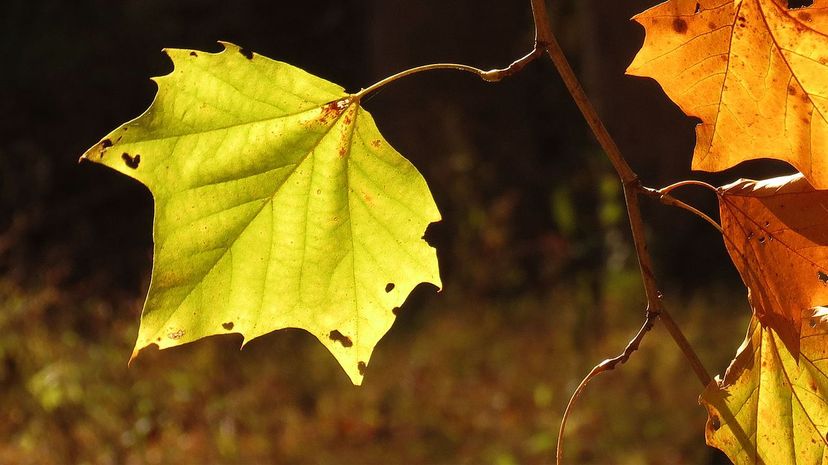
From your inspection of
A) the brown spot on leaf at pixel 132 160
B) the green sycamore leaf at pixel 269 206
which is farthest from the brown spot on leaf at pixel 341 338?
the brown spot on leaf at pixel 132 160

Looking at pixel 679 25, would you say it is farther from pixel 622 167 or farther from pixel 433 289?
pixel 433 289

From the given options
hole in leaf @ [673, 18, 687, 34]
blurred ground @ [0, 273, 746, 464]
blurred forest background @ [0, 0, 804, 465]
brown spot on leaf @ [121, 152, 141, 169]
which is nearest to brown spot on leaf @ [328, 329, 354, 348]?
brown spot on leaf @ [121, 152, 141, 169]

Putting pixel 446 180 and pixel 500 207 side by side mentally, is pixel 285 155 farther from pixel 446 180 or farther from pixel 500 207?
pixel 446 180

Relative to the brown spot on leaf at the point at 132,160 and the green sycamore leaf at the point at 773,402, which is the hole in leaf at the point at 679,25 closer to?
the green sycamore leaf at the point at 773,402

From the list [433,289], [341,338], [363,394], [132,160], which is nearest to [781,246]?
[341,338]

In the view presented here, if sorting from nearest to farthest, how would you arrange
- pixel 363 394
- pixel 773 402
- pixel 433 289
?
pixel 773 402
pixel 363 394
pixel 433 289

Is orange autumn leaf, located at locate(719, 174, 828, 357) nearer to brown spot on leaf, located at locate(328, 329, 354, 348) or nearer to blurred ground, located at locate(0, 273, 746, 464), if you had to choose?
brown spot on leaf, located at locate(328, 329, 354, 348)
